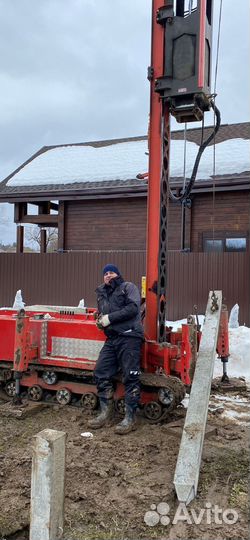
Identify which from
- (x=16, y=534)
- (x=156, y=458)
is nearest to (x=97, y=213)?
(x=156, y=458)

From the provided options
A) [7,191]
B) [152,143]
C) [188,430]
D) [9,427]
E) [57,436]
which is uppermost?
[7,191]

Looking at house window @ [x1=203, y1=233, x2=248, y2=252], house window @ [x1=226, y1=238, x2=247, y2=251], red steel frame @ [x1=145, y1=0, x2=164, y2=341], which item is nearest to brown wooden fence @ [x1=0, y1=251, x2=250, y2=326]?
house window @ [x1=203, y1=233, x2=248, y2=252]

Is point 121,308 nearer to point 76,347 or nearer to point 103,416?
point 76,347

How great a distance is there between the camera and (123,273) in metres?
14.7

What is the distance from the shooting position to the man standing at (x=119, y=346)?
538 centimetres

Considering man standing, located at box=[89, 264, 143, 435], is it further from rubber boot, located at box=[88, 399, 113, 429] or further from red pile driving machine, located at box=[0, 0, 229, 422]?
red pile driving machine, located at box=[0, 0, 229, 422]

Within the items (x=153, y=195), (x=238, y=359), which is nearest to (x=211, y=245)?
(x=238, y=359)

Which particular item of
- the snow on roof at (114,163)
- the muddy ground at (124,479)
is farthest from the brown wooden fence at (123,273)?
the muddy ground at (124,479)

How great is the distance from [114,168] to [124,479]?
14584 millimetres

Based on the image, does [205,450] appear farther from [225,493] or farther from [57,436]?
[57,436]

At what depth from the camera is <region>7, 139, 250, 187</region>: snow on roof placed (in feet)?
51.0

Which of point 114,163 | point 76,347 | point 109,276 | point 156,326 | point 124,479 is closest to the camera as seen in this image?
point 124,479

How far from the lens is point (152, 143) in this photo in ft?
19.6

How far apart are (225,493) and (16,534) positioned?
62.6 inches
